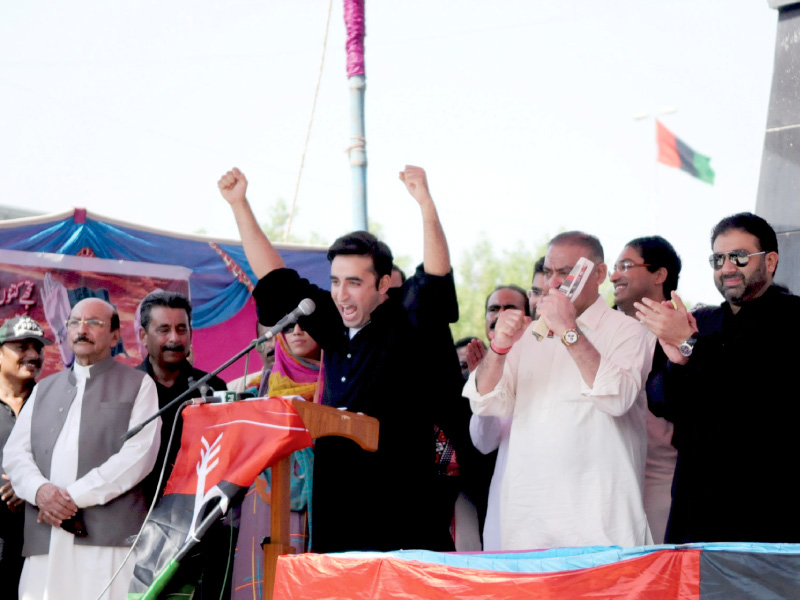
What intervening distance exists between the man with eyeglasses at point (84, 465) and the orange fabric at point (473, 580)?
1625 mm

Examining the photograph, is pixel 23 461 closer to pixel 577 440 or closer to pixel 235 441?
pixel 235 441

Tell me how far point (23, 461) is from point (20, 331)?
0.89 meters

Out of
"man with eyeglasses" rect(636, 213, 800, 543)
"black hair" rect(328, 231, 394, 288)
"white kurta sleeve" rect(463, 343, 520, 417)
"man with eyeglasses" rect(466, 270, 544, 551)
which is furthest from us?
"man with eyeglasses" rect(466, 270, 544, 551)

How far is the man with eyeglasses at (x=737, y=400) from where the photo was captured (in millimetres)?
3027

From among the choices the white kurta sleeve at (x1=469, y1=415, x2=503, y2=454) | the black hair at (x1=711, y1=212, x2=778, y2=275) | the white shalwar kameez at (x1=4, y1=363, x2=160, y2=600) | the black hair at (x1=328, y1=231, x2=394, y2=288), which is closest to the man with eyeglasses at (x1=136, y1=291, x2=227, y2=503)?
Result: the white shalwar kameez at (x1=4, y1=363, x2=160, y2=600)

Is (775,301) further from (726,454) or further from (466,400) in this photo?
(466,400)

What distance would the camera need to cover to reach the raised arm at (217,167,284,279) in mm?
3674

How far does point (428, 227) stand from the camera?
11.0 ft

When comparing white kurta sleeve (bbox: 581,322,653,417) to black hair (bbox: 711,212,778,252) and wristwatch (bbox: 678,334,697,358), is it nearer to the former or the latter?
wristwatch (bbox: 678,334,697,358)

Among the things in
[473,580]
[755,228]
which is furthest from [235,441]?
[755,228]

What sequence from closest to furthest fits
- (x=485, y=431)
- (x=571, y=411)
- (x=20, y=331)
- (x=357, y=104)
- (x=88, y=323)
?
(x=571, y=411)
(x=485, y=431)
(x=88, y=323)
(x=20, y=331)
(x=357, y=104)

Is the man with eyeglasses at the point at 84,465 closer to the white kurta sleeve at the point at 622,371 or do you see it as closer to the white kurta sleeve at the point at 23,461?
the white kurta sleeve at the point at 23,461

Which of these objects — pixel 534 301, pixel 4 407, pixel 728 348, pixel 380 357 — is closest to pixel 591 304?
pixel 728 348

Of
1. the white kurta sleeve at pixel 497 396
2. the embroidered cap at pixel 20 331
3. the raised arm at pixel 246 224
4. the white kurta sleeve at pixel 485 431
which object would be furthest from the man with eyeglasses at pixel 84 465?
the white kurta sleeve at pixel 497 396
